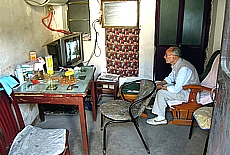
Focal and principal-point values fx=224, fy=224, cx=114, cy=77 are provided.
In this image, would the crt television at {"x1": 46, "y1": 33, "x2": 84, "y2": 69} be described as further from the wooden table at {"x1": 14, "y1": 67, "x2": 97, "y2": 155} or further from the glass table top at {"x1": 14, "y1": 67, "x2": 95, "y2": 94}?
the wooden table at {"x1": 14, "y1": 67, "x2": 97, "y2": 155}

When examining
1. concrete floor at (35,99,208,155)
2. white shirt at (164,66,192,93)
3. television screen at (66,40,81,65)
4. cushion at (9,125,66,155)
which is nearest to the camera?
cushion at (9,125,66,155)

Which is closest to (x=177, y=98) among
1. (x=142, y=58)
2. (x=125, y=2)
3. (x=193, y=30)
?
(x=142, y=58)

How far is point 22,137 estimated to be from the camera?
6.06 feet

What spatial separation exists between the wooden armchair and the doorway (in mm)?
818

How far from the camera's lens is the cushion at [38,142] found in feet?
5.48

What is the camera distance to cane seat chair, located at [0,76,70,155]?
167 centimetres

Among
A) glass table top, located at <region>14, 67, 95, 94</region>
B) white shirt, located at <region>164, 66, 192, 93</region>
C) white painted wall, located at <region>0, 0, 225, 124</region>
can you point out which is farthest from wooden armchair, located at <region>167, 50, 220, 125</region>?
glass table top, located at <region>14, 67, 95, 94</region>

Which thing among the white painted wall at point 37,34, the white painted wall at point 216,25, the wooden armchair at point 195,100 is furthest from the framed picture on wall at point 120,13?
the wooden armchair at point 195,100

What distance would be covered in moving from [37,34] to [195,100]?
220cm

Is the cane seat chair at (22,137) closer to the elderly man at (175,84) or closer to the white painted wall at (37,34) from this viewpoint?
the white painted wall at (37,34)

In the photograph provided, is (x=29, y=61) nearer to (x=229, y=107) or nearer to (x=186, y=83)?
(x=186, y=83)

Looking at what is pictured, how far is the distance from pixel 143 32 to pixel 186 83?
1.22m

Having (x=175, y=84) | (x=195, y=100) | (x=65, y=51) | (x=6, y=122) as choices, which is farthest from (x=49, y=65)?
(x=195, y=100)

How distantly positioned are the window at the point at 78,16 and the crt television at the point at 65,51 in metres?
0.50
